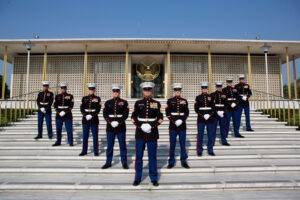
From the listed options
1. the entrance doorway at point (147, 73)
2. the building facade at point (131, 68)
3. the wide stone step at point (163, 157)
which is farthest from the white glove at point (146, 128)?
the entrance doorway at point (147, 73)

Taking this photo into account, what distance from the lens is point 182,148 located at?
21.3 ft

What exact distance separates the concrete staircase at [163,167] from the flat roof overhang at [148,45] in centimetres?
724

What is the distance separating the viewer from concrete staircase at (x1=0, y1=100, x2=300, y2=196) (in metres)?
5.38

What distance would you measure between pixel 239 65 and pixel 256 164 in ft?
40.7

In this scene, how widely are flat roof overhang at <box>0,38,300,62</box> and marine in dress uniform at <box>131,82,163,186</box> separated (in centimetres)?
997

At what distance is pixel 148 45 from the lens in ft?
53.1

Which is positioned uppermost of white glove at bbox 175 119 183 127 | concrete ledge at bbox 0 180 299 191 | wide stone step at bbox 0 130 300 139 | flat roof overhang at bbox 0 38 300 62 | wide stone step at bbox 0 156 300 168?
flat roof overhang at bbox 0 38 300 62

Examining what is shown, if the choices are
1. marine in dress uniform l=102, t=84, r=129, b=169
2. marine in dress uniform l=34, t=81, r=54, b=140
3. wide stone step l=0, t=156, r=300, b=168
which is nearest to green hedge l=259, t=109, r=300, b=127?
wide stone step l=0, t=156, r=300, b=168

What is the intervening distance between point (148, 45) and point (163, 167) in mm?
10883

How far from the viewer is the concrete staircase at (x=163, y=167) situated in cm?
538

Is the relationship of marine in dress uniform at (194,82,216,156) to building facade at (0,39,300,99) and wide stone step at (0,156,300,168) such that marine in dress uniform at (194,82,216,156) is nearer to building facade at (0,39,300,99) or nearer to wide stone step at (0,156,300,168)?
wide stone step at (0,156,300,168)

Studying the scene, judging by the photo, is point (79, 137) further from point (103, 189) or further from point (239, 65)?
point (239, 65)

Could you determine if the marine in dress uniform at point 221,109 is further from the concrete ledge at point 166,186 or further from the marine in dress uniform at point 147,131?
the marine in dress uniform at point 147,131

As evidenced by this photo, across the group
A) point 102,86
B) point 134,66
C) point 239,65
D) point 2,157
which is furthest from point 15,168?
point 239,65
